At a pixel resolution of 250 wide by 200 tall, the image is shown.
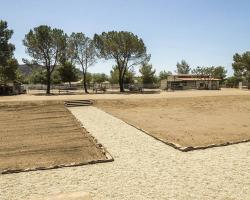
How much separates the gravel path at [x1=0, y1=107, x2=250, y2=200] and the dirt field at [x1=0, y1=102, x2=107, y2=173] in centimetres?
87

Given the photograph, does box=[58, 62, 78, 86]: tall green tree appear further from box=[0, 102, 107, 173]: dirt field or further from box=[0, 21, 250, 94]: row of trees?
box=[0, 102, 107, 173]: dirt field

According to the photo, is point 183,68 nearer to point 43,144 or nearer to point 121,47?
point 121,47

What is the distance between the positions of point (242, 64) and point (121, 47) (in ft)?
135

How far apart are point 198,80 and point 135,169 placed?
67.0m

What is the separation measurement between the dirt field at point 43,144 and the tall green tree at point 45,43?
36330 millimetres

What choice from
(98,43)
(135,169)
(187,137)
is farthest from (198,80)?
(135,169)

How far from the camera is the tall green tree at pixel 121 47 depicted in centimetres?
5950

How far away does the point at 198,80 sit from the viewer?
74.8m

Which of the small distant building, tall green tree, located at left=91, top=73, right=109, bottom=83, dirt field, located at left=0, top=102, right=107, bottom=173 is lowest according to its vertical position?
dirt field, located at left=0, top=102, right=107, bottom=173

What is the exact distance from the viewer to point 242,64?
8781 cm

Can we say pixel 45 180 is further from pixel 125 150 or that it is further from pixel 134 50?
pixel 134 50

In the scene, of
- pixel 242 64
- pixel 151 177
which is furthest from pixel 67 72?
pixel 151 177

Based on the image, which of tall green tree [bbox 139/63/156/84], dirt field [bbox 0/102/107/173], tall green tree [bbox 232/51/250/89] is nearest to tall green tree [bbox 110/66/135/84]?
tall green tree [bbox 139/63/156/84]

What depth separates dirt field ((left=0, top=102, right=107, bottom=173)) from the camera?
35.8 ft
